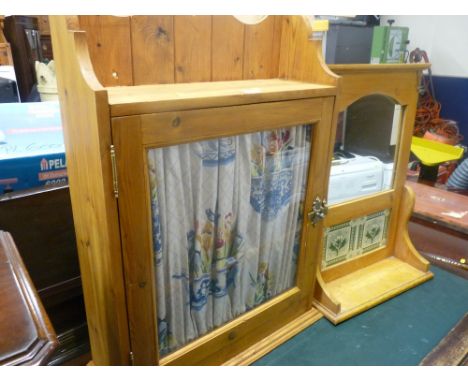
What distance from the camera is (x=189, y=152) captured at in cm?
93

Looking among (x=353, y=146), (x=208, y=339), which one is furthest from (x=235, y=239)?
(x=353, y=146)

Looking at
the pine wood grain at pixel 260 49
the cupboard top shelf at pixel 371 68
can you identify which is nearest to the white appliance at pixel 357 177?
the cupboard top shelf at pixel 371 68

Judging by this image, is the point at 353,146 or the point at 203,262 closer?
the point at 203,262

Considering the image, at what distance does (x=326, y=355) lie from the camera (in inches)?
49.3

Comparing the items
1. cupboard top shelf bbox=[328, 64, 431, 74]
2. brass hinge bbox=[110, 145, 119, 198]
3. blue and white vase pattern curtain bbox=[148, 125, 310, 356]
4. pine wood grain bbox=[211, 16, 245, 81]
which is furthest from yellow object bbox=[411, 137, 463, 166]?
brass hinge bbox=[110, 145, 119, 198]

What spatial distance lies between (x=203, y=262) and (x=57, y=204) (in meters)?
0.55

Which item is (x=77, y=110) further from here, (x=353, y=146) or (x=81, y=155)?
(x=353, y=146)

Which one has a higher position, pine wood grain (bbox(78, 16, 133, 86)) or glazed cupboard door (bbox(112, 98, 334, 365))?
pine wood grain (bbox(78, 16, 133, 86))

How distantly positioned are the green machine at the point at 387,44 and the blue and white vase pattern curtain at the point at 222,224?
2.00 meters

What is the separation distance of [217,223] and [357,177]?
71 cm

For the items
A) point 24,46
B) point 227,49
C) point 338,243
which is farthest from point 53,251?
point 24,46

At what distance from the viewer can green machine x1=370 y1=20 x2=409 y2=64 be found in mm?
2760

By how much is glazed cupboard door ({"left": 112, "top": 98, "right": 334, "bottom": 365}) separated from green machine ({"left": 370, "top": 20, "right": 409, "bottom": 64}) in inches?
77.1

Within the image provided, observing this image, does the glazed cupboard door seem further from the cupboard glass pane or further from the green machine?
the green machine
